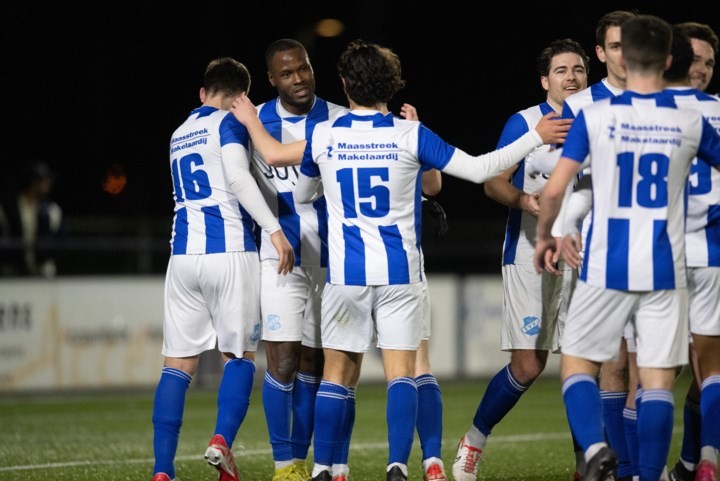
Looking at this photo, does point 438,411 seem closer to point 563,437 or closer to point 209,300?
point 209,300

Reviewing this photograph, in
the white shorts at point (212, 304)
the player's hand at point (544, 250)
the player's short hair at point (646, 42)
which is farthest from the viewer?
the white shorts at point (212, 304)

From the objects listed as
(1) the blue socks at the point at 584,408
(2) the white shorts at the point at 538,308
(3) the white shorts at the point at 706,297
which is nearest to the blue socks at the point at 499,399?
(2) the white shorts at the point at 538,308

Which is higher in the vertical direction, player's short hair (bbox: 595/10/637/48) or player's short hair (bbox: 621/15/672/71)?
player's short hair (bbox: 595/10/637/48)

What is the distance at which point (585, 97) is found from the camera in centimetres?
634

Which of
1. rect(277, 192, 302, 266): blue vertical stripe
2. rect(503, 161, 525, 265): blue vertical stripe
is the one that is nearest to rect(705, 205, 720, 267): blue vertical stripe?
rect(503, 161, 525, 265): blue vertical stripe

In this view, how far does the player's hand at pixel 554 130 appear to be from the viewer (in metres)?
5.88

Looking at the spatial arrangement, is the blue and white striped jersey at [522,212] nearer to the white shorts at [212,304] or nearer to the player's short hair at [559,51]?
the player's short hair at [559,51]

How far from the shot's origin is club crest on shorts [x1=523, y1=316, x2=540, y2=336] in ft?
22.2

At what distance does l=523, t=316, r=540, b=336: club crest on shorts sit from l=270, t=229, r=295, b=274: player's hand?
142 centimetres

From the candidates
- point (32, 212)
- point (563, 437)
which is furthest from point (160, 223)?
point (563, 437)

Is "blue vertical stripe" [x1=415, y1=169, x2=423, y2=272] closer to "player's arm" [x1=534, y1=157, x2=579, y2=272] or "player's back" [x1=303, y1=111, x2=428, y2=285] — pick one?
"player's back" [x1=303, y1=111, x2=428, y2=285]

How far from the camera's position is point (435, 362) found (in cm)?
1515

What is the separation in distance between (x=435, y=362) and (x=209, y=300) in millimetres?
8862

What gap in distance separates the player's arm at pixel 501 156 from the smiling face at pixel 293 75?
4.19 ft
